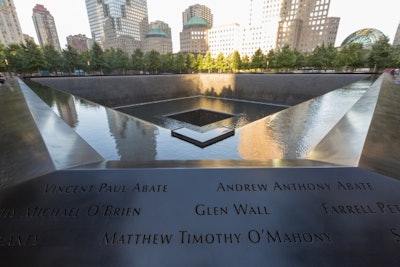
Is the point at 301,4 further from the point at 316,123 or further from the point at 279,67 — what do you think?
the point at 316,123

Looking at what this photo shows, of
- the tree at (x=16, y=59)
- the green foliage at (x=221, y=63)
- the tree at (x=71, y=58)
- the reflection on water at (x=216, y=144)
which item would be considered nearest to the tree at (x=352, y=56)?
the green foliage at (x=221, y=63)

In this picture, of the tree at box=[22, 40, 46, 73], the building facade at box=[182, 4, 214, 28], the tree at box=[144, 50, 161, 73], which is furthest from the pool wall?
the building facade at box=[182, 4, 214, 28]

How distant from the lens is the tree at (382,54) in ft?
58.5

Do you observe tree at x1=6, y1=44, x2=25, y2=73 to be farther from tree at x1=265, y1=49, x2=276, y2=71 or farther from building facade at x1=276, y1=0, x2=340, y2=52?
building facade at x1=276, y1=0, x2=340, y2=52

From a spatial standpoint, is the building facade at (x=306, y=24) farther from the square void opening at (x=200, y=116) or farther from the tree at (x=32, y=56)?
the tree at (x=32, y=56)

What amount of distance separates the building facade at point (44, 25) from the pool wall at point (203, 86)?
125543mm

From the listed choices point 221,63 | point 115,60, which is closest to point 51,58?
point 115,60

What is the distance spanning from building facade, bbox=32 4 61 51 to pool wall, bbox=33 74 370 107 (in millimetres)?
125543

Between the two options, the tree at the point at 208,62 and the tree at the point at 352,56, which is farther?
the tree at the point at 208,62

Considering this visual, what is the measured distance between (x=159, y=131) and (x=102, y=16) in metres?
99.8

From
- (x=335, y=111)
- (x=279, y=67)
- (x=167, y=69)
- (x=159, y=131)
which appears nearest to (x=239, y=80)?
(x=279, y=67)

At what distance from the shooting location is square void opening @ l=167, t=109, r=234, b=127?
1347 cm

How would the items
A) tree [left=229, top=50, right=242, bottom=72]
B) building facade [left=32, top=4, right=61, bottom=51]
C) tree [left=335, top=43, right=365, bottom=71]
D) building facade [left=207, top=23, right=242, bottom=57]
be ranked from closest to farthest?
tree [left=335, top=43, right=365, bottom=71], tree [left=229, top=50, right=242, bottom=72], building facade [left=207, top=23, right=242, bottom=57], building facade [left=32, top=4, right=61, bottom=51]

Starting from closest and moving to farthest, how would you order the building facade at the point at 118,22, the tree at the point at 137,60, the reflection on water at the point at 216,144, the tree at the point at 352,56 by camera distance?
the reflection on water at the point at 216,144, the tree at the point at 352,56, the tree at the point at 137,60, the building facade at the point at 118,22
